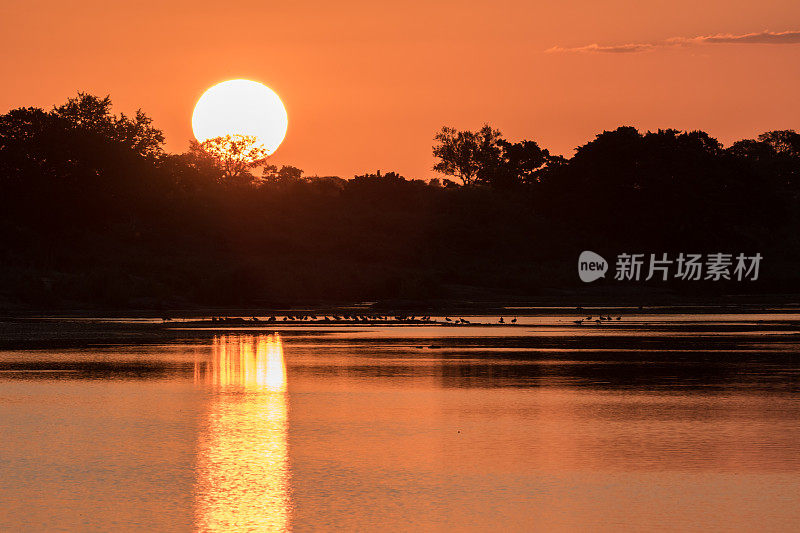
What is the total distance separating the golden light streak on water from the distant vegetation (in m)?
48.7

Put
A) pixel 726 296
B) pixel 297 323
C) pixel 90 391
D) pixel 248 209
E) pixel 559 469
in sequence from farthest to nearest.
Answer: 1. pixel 248 209
2. pixel 726 296
3. pixel 297 323
4. pixel 90 391
5. pixel 559 469

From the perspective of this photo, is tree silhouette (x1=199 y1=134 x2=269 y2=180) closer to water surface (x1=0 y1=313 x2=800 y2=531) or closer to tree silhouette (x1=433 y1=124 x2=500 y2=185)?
tree silhouette (x1=433 y1=124 x2=500 y2=185)

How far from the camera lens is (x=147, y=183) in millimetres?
102312

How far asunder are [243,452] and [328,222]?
100070 millimetres

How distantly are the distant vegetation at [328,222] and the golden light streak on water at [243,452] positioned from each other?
48.7 meters

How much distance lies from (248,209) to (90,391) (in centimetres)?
9161

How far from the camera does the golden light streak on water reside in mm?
13852

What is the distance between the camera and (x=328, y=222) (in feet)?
387

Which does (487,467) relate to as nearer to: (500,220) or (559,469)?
(559,469)

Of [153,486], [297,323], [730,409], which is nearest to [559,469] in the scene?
[153,486]

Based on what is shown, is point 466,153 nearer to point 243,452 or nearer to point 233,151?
point 233,151

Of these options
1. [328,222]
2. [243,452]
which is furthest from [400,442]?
[328,222]

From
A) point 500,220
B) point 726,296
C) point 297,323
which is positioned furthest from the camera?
point 500,220

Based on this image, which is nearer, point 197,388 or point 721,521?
point 721,521
